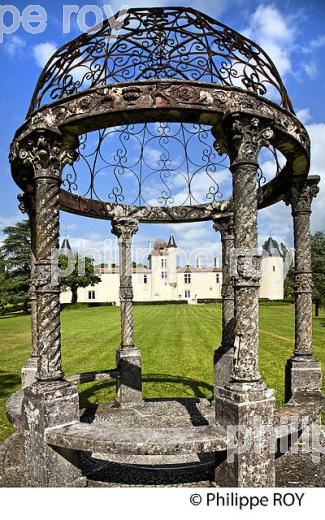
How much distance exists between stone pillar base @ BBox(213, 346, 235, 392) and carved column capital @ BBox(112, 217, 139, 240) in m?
3.36

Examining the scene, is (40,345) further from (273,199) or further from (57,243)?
(273,199)

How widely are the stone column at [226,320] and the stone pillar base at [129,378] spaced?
1.80m

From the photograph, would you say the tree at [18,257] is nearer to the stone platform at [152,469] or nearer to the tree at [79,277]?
the tree at [79,277]

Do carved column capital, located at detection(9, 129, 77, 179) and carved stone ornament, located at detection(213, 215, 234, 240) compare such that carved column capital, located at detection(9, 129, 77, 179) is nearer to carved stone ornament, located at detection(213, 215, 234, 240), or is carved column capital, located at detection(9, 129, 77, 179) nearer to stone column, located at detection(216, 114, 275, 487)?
stone column, located at detection(216, 114, 275, 487)

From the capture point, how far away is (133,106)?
4676 mm

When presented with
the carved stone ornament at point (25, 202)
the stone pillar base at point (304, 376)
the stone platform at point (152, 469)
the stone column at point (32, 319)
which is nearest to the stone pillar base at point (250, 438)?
the stone platform at point (152, 469)

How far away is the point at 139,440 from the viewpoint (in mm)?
4207

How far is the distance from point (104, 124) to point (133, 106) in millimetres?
515

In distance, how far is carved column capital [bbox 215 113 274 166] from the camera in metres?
4.65

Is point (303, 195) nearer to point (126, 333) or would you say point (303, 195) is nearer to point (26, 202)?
point (126, 333)

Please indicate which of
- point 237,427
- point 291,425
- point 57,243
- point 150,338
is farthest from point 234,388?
point 150,338

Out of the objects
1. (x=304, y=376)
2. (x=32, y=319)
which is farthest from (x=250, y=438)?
(x=32, y=319)

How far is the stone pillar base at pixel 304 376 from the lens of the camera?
6.60 meters

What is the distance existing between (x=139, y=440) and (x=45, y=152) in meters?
3.64
